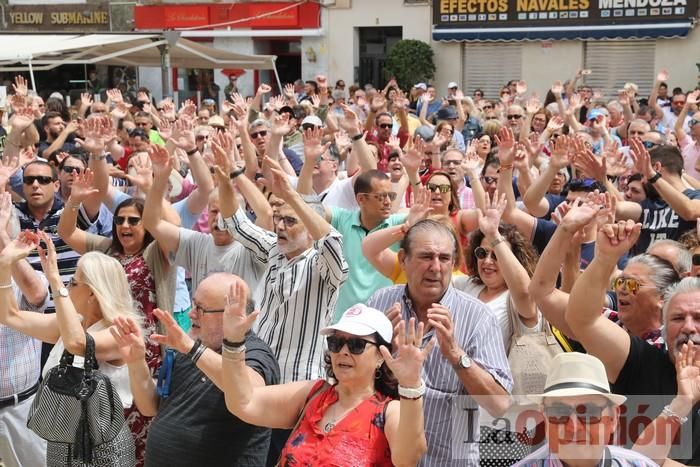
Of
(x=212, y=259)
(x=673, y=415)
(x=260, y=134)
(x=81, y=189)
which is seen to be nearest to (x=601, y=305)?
(x=673, y=415)

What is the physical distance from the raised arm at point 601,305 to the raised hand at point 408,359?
81 cm

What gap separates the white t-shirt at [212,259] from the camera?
578 centimetres

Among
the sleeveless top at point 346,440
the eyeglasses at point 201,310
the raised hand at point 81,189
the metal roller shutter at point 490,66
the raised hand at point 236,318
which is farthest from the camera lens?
the metal roller shutter at point 490,66

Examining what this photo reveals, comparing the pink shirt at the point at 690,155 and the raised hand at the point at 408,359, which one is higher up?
the pink shirt at the point at 690,155

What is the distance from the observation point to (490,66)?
28.2 m

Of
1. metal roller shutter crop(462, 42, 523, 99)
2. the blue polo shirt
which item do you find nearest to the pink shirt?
the blue polo shirt

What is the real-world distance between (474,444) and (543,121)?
31.8 ft

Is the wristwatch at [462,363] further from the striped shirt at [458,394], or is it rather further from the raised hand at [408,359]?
the raised hand at [408,359]

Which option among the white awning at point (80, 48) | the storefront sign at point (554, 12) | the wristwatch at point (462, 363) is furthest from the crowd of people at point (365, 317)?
the storefront sign at point (554, 12)

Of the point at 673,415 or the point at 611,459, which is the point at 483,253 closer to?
the point at 673,415

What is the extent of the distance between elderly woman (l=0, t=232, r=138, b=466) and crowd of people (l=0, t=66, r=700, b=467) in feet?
0.03

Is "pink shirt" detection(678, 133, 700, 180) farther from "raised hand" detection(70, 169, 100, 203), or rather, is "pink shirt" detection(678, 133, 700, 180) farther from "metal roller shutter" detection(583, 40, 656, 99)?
"metal roller shutter" detection(583, 40, 656, 99)

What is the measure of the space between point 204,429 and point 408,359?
3.63ft

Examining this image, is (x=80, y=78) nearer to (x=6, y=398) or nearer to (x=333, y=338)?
(x=6, y=398)
